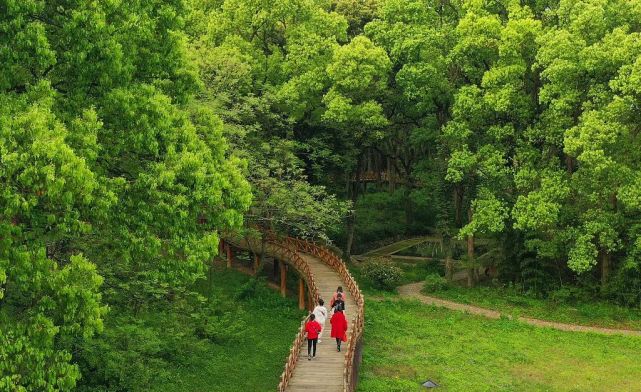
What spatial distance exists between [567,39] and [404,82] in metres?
9.49

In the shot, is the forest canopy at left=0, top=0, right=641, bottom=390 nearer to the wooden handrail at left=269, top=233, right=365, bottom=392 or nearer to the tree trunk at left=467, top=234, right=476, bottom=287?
the tree trunk at left=467, top=234, right=476, bottom=287

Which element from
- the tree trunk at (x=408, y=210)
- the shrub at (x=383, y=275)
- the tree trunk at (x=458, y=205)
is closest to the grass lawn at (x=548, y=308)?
the shrub at (x=383, y=275)

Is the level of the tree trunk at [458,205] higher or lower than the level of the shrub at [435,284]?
higher

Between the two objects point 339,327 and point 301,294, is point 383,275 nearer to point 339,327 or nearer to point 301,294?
point 301,294

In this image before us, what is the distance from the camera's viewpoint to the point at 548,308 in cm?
3173

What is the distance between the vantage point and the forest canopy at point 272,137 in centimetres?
1089

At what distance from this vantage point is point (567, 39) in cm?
2945

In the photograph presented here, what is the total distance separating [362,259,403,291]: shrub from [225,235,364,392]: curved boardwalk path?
9.52 feet

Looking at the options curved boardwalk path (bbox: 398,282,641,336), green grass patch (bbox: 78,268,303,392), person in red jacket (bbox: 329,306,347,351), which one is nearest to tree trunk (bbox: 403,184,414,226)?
curved boardwalk path (bbox: 398,282,641,336)

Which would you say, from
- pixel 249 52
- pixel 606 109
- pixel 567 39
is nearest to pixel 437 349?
pixel 606 109

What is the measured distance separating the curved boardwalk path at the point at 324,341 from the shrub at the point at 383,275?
290 centimetres

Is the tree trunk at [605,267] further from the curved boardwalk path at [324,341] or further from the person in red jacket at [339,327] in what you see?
the person in red jacket at [339,327]

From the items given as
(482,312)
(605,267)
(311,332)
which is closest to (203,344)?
(311,332)

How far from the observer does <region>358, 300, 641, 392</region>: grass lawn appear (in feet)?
72.9
